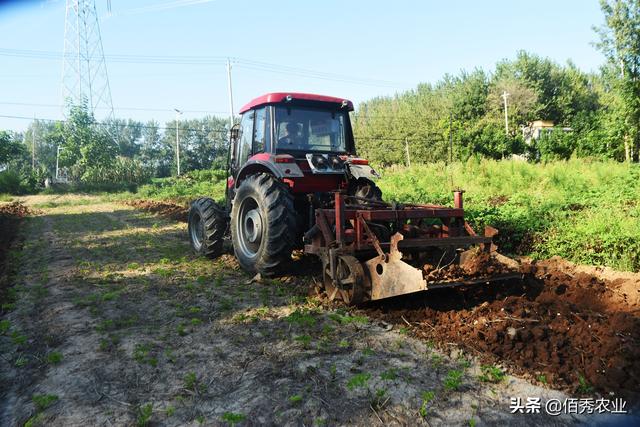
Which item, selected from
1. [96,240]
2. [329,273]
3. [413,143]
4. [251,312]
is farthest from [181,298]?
[413,143]

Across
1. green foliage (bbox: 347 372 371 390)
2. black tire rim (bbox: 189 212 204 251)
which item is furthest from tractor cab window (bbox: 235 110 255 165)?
green foliage (bbox: 347 372 371 390)

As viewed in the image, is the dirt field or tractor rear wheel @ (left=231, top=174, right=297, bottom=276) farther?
tractor rear wheel @ (left=231, top=174, right=297, bottom=276)

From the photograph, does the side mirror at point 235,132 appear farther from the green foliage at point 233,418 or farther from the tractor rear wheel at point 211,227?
the green foliage at point 233,418

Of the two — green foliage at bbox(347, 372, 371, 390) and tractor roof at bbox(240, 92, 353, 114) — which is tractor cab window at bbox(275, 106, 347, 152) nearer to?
tractor roof at bbox(240, 92, 353, 114)

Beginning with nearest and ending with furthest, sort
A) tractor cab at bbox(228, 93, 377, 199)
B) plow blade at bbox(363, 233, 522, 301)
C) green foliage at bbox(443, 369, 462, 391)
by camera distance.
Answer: green foliage at bbox(443, 369, 462, 391) → plow blade at bbox(363, 233, 522, 301) → tractor cab at bbox(228, 93, 377, 199)

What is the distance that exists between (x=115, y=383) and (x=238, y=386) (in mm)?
861

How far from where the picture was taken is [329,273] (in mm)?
4816

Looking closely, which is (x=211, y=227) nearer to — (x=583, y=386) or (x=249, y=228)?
(x=249, y=228)

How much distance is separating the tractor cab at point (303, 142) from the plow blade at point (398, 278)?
1728 mm

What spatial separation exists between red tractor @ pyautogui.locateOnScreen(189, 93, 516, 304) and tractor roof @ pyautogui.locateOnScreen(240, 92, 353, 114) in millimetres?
14

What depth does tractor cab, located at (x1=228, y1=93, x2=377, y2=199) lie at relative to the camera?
577 centimetres

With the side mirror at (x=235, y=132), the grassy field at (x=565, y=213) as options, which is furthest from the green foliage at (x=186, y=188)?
the side mirror at (x=235, y=132)

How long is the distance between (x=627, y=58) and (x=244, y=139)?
20.9 meters

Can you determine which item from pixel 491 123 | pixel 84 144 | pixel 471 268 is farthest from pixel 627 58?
pixel 84 144
